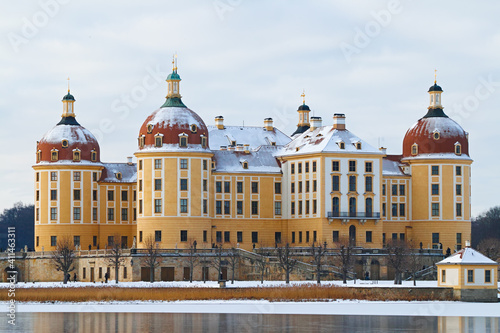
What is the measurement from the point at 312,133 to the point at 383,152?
8.63m

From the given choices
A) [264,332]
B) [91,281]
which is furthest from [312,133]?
[264,332]

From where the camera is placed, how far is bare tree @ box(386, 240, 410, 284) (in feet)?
373

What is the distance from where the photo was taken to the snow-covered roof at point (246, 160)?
5335 inches

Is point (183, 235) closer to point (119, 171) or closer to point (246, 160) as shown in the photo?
point (246, 160)

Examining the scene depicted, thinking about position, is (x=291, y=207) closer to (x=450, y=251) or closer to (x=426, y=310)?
(x=450, y=251)

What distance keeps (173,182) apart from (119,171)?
14.7m

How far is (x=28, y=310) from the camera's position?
302 feet

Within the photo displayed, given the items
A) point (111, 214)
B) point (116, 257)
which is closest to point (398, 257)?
point (116, 257)

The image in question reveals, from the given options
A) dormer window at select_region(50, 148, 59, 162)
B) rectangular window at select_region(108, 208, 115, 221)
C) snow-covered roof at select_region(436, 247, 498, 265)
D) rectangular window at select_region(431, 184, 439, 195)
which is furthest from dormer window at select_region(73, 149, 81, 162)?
snow-covered roof at select_region(436, 247, 498, 265)

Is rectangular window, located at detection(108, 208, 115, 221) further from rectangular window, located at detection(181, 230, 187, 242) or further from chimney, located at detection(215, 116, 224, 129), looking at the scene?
rectangular window, located at detection(181, 230, 187, 242)

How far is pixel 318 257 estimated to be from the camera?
117m

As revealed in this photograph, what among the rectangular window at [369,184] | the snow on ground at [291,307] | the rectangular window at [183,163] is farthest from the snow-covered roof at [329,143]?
the snow on ground at [291,307]

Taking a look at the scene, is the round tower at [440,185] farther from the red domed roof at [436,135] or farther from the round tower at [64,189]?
the round tower at [64,189]

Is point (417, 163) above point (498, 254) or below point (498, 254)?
above
